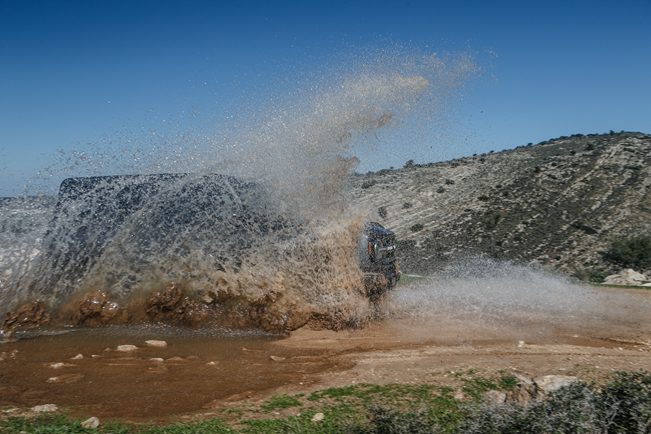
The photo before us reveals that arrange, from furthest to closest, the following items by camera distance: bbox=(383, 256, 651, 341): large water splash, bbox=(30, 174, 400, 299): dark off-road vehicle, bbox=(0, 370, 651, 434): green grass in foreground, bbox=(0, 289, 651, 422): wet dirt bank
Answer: bbox=(383, 256, 651, 341): large water splash < bbox=(30, 174, 400, 299): dark off-road vehicle < bbox=(0, 289, 651, 422): wet dirt bank < bbox=(0, 370, 651, 434): green grass in foreground

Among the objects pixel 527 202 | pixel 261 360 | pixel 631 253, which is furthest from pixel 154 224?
pixel 527 202

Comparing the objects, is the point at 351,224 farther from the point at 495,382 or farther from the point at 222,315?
the point at 495,382

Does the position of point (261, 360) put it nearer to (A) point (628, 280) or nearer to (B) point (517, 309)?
(B) point (517, 309)

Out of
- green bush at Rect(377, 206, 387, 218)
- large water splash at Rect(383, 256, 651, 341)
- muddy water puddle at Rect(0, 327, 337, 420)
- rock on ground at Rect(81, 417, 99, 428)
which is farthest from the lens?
green bush at Rect(377, 206, 387, 218)

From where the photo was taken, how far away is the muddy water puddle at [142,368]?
11.7 ft

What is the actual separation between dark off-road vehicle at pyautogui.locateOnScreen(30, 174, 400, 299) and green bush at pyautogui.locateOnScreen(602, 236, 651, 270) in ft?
50.1

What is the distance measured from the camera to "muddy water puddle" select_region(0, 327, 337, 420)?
3553 millimetres

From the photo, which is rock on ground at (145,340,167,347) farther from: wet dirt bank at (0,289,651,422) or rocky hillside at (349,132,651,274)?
rocky hillside at (349,132,651,274)

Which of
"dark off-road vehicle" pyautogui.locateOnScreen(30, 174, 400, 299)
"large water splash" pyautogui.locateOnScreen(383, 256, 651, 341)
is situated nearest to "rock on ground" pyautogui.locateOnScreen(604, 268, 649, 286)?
"large water splash" pyautogui.locateOnScreen(383, 256, 651, 341)

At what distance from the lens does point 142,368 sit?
169 inches

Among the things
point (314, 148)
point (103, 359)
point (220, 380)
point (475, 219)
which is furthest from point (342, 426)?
point (475, 219)

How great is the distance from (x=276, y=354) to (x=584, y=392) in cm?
296

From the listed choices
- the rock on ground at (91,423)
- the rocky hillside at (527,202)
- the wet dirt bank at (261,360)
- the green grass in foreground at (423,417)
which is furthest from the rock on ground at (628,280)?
the rock on ground at (91,423)

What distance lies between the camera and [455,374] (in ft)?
14.0
